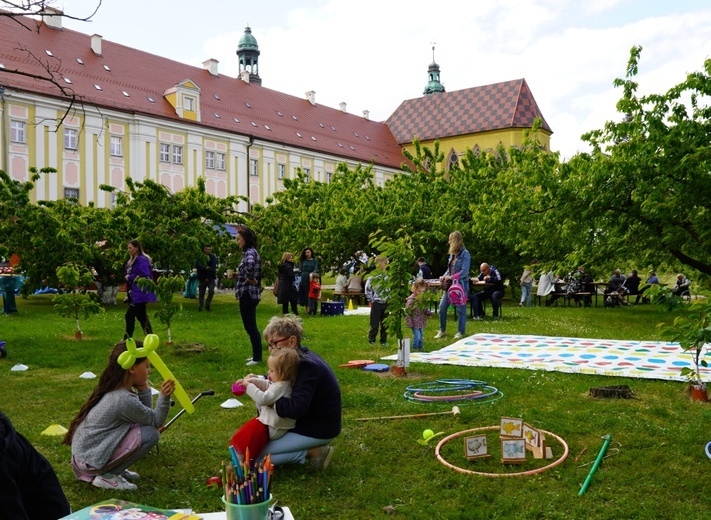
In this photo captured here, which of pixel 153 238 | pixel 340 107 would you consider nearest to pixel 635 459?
pixel 153 238

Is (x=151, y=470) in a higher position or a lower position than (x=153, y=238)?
lower

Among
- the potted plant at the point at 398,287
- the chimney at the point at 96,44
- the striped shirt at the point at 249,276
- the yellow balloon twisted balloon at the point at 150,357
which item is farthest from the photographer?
the chimney at the point at 96,44

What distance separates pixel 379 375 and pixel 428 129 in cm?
6166

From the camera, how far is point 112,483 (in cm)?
458

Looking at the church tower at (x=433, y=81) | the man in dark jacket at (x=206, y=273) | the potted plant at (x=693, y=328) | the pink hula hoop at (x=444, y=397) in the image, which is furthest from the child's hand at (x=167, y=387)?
the church tower at (x=433, y=81)

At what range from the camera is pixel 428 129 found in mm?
68188

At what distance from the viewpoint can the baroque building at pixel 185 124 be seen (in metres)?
37.7

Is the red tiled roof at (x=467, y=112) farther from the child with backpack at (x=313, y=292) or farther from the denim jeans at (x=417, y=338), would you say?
the denim jeans at (x=417, y=338)

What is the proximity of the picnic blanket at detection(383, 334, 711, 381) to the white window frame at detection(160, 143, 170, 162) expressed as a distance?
3627 cm

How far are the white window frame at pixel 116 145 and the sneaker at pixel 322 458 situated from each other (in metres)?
39.7

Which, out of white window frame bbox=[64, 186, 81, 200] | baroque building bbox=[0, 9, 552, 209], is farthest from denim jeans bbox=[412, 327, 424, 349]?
white window frame bbox=[64, 186, 81, 200]

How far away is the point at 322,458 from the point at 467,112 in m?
64.3

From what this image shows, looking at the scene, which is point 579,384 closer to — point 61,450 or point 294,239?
point 61,450

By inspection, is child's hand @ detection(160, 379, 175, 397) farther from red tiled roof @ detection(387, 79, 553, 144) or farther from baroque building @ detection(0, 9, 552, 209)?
red tiled roof @ detection(387, 79, 553, 144)
